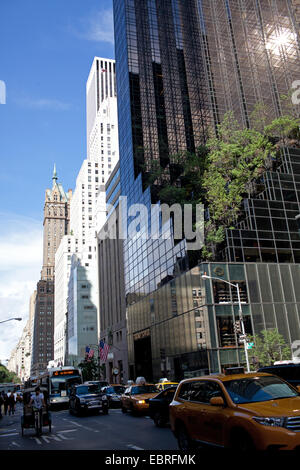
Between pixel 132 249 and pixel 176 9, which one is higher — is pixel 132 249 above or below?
below

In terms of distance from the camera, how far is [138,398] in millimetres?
20703

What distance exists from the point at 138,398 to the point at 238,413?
45.5 ft

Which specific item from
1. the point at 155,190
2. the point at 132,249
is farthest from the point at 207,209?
the point at 132,249

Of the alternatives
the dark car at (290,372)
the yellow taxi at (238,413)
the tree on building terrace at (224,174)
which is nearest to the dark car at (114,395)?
the tree on building terrace at (224,174)

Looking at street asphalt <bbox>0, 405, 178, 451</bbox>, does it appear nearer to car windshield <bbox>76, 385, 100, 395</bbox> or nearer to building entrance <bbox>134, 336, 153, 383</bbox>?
car windshield <bbox>76, 385, 100, 395</bbox>

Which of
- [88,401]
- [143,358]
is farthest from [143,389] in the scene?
[143,358]

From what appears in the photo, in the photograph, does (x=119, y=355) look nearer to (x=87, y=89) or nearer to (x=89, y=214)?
(x=89, y=214)

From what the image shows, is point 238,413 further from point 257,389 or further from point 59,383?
point 59,383

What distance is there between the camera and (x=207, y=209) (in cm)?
4850

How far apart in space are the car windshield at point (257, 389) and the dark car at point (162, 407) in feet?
24.3

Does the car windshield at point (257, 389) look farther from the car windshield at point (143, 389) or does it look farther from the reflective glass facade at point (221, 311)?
the reflective glass facade at point (221, 311)

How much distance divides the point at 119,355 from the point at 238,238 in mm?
36584

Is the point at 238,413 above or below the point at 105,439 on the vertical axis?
above

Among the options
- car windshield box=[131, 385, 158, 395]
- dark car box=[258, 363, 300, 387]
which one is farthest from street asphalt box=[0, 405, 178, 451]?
car windshield box=[131, 385, 158, 395]
